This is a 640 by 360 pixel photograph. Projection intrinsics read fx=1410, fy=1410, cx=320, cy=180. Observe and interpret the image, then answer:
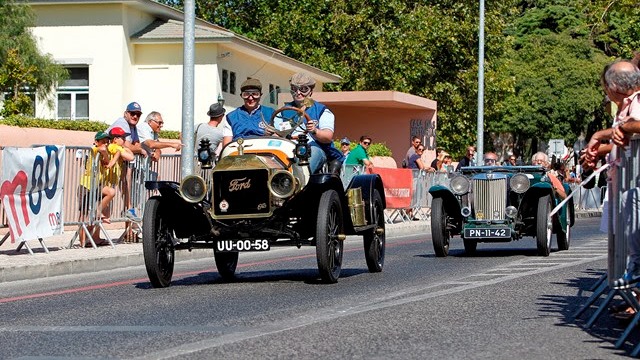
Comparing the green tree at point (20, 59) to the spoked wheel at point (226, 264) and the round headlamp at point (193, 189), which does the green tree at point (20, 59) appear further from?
the round headlamp at point (193, 189)

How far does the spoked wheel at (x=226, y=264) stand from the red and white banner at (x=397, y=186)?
1585 centimetres

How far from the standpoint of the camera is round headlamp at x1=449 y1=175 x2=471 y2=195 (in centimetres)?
1980

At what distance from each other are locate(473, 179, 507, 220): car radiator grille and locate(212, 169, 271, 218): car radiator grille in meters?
6.69

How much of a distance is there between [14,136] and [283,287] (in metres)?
15.5

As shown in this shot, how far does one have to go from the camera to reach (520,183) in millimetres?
19656

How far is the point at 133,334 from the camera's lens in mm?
9742

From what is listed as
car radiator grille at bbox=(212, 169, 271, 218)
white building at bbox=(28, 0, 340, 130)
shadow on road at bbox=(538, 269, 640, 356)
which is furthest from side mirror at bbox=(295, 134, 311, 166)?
white building at bbox=(28, 0, 340, 130)

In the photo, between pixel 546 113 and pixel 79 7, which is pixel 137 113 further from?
pixel 546 113

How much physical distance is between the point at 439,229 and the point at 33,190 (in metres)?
5.47

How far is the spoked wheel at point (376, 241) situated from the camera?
1555cm

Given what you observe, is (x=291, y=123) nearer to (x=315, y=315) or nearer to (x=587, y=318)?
(x=315, y=315)

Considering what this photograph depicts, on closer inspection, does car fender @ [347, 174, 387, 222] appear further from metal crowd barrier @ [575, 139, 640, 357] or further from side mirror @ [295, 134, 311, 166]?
metal crowd barrier @ [575, 139, 640, 357]

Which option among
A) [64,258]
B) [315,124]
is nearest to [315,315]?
[315,124]

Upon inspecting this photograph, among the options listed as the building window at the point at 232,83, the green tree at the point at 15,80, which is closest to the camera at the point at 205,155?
the green tree at the point at 15,80
